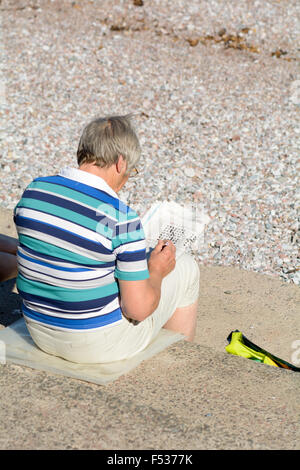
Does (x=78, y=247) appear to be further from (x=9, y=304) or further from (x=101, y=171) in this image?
(x=9, y=304)

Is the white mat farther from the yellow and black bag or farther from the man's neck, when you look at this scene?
the man's neck

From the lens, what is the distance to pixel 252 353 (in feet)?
12.9

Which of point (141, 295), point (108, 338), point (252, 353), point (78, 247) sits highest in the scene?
point (78, 247)

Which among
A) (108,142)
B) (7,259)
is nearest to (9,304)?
(7,259)

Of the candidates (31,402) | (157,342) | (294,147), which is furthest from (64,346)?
(294,147)

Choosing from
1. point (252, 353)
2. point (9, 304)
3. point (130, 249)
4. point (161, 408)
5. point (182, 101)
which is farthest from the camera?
point (182, 101)

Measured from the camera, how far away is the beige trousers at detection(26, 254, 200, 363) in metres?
3.08

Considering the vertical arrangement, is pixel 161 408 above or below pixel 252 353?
above

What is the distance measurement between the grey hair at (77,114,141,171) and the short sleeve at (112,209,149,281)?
12.2 inches

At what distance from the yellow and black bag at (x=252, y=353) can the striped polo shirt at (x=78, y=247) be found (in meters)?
1.21

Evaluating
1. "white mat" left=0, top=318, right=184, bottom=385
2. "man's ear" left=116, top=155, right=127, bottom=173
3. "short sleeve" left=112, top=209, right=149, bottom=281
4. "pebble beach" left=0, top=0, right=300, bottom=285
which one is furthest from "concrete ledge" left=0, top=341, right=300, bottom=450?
"pebble beach" left=0, top=0, right=300, bottom=285

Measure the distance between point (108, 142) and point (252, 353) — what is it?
1838 millimetres
